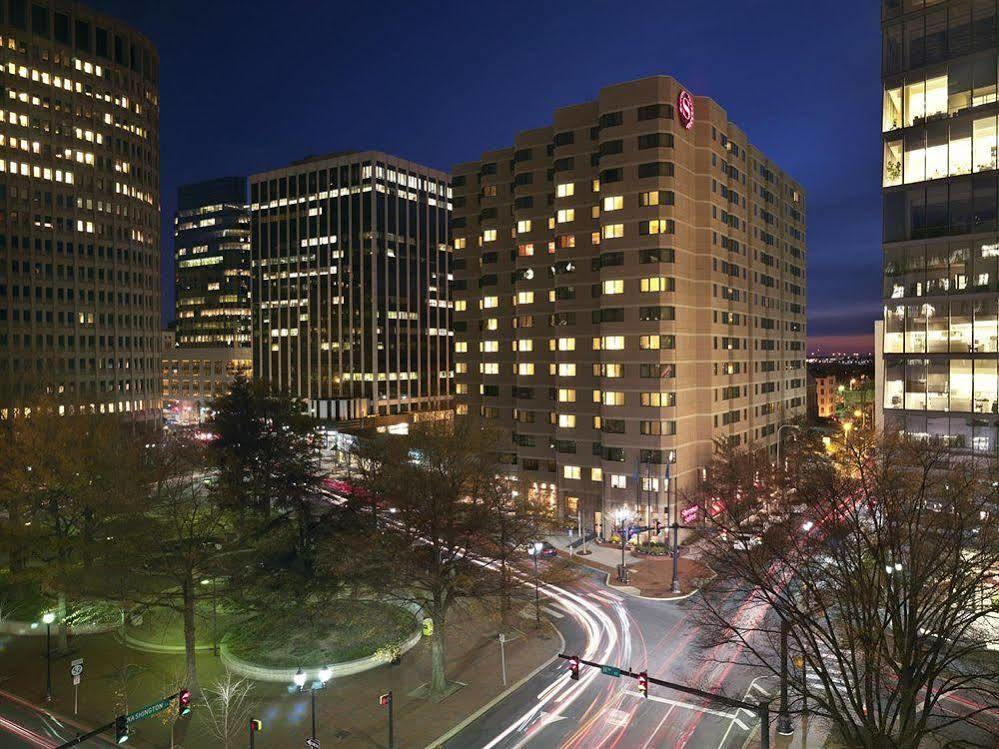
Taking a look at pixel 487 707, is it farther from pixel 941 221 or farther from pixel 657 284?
pixel 657 284

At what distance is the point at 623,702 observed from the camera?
34.4 m

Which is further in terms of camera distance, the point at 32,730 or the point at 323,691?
the point at 323,691

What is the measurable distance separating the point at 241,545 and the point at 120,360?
9316 cm

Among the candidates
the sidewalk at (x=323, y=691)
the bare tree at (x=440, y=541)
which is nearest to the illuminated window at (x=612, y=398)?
the sidewalk at (x=323, y=691)

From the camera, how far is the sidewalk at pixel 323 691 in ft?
102

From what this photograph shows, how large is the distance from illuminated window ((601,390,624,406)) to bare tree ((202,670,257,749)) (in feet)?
151

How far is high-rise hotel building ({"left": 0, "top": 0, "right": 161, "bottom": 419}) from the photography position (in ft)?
350

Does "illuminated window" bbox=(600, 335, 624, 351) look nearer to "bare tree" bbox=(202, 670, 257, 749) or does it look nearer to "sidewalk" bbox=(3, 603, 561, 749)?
"sidewalk" bbox=(3, 603, 561, 749)

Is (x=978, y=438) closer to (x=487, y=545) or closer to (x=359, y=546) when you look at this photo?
(x=487, y=545)

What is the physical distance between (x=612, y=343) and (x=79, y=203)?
330ft

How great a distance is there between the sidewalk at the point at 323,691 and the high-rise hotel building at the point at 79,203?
70.7m

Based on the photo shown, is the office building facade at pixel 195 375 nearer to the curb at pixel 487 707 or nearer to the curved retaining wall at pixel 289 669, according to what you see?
the curved retaining wall at pixel 289 669

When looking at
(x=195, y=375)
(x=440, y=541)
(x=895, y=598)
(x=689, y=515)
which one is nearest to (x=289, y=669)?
(x=440, y=541)

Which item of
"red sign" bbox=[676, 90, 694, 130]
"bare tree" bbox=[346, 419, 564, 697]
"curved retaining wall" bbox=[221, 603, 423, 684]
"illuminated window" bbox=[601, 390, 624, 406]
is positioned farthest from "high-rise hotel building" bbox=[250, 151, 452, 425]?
"bare tree" bbox=[346, 419, 564, 697]
